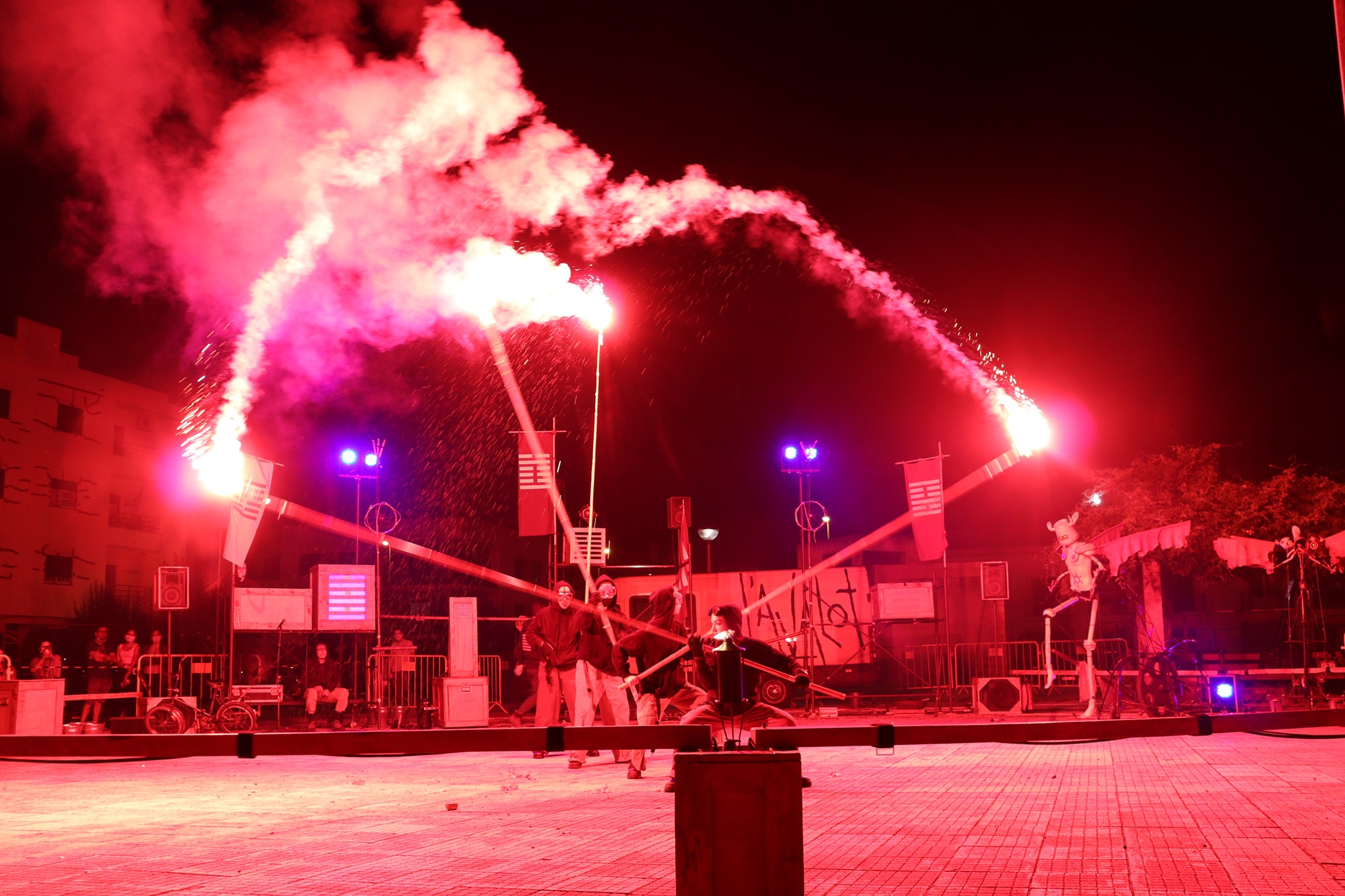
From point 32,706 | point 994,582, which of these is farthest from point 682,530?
point 32,706

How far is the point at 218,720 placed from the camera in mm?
17656

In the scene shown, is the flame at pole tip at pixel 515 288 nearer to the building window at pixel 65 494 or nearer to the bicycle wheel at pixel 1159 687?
the bicycle wheel at pixel 1159 687

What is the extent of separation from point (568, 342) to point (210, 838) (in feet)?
51.8

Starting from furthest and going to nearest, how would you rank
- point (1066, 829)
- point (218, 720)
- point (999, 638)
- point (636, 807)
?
1. point (999, 638)
2. point (218, 720)
3. point (636, 807)
4. point (1066, 829)

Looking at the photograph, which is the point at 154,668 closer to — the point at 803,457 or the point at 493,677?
the point at 493,677

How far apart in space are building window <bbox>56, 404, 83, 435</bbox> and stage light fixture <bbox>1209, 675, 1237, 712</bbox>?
42053 millimetres

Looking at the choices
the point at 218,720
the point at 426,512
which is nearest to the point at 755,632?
the point at 218,720

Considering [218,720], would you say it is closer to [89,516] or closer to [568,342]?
[568,342]

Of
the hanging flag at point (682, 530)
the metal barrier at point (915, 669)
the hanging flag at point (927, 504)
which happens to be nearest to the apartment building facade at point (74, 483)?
the metal barrier at point (915, 669)

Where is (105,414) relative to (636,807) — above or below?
above

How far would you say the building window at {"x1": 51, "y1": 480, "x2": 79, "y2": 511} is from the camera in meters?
44.2

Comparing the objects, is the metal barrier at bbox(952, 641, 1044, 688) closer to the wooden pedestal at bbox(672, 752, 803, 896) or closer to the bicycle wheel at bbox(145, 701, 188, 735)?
the bicycle wheel at bbox(145, 701, 188, 735)

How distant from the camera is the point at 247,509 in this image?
1961cm

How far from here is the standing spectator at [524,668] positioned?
2098 centimetres
